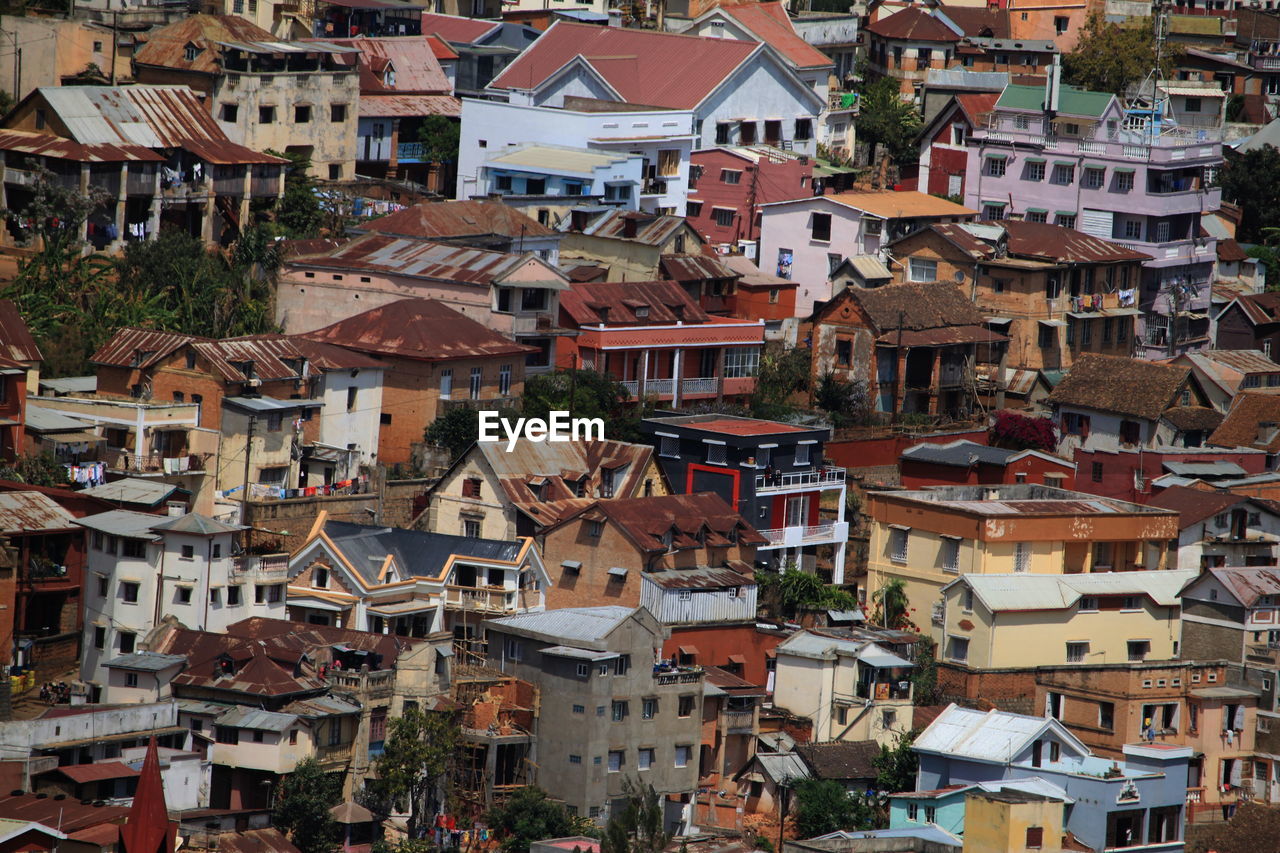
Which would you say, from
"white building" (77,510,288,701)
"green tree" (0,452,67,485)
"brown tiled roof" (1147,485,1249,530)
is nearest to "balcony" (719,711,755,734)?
"white building" (77,510,288,701)

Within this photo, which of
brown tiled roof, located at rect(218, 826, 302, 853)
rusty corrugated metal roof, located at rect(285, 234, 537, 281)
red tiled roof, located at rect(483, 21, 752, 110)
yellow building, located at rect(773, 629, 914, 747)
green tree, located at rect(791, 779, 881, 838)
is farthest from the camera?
red tiled roof, located at rect(483, 21, 752, 110)

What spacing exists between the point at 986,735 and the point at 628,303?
908 inches

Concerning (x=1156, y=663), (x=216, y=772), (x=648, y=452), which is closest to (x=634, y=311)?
(x=648, y=452)

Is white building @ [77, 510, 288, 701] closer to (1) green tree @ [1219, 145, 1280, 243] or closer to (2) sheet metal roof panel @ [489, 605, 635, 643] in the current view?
(2) sheet metal roof panel @ [489, 605, 635, 643]

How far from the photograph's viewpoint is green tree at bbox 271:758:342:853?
189ft

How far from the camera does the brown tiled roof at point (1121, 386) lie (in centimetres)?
8410

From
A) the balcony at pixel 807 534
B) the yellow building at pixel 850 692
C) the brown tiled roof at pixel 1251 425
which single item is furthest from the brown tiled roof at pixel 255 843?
the brown tiled roof at pixel 1251 425

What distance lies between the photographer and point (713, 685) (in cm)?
6456

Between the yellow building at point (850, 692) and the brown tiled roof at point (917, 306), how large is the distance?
21.1 meters

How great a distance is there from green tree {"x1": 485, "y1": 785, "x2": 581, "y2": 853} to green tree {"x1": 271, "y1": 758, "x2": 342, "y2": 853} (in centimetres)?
390

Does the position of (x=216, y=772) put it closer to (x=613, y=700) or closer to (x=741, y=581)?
(x=613, y=700)

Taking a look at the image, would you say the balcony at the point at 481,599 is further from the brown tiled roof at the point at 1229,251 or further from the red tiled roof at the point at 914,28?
the red tiled roof at the point at 914,28

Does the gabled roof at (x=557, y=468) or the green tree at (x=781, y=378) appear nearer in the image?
the gabled roof at (x=557, y=468)

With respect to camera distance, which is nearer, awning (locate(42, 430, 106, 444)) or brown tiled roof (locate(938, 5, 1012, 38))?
awning (locate(42, 430, 106, 444))
